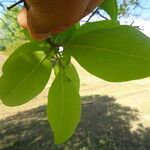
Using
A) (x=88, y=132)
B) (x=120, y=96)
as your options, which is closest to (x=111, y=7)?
(x=88, y=132)

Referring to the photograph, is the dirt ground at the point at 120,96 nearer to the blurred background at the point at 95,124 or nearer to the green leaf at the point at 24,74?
the blurred background at the point at 95,124

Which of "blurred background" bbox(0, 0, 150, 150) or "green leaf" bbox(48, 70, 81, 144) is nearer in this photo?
"green leaf" bbox(48, 70, 81, 144)

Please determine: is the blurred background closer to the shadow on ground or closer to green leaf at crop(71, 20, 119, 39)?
the shadow on ground

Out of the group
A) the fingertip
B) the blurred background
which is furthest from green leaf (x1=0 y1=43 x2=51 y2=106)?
the blurred background

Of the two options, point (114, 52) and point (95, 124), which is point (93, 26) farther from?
point (95, 124)

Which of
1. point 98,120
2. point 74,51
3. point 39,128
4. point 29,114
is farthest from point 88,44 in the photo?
point 29,114

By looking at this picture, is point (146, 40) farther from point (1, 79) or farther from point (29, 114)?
point (29, 114)
